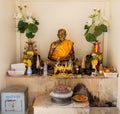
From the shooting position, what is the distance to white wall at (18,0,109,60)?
267cm

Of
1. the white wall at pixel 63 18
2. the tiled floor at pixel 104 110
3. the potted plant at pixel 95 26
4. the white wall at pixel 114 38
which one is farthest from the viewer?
the white wall at pixel 63 18

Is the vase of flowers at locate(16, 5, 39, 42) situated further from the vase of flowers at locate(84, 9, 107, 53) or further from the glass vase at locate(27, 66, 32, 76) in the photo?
the vase of flowers at locate(84, 9, 107, 53)

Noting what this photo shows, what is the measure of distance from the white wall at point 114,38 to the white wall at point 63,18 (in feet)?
0.81

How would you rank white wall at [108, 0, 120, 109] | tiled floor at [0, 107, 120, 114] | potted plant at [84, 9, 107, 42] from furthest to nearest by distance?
potted plant at [84, 9, 107, 42] → white wall at [108, 0, 120, 109] → tiled floor at [0, 107, 120, 114]

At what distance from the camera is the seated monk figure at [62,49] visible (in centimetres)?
248

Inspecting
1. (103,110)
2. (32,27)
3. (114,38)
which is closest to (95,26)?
(114,38)

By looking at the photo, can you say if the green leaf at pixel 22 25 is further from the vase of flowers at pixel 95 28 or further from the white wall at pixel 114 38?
the white wall at pixel 114 38

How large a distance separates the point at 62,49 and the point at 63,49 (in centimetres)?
1

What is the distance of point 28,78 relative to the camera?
7.28 ft

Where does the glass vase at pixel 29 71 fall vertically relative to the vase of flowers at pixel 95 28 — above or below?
below

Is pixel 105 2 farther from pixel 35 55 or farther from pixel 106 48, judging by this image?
pixel 35 55

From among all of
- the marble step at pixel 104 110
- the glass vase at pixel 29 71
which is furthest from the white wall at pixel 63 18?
the marble step at pixel 104 110

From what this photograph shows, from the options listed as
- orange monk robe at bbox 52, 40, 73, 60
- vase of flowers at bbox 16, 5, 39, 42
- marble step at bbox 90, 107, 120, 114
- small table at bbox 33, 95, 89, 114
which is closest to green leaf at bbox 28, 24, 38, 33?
A: vase of flowers at bbox 16, 5, 39, 42

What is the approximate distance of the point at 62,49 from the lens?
249 cm
